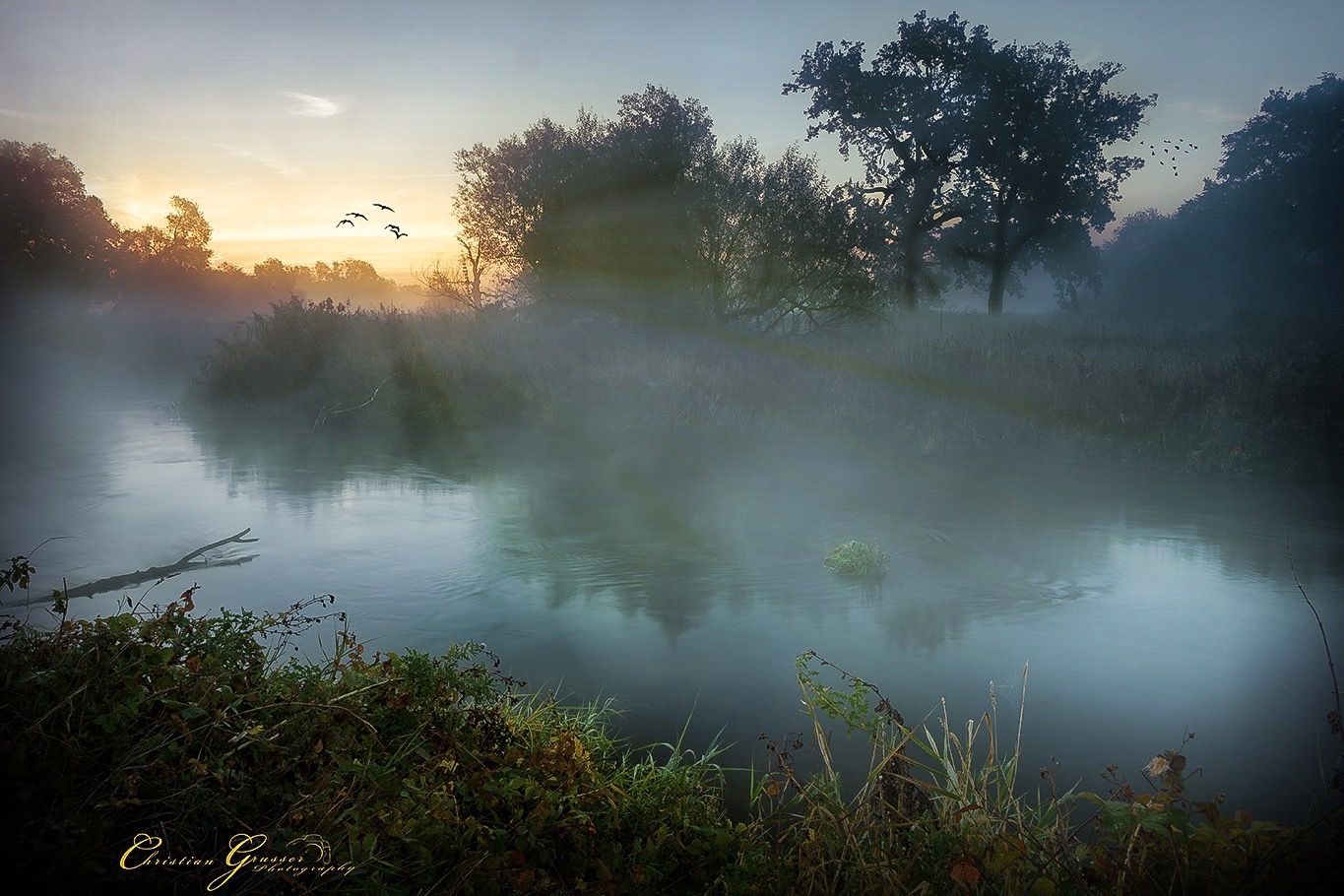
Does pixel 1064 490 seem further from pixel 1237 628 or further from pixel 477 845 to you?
pixel 477 845

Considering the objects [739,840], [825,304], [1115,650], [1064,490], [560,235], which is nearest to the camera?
[739,840]

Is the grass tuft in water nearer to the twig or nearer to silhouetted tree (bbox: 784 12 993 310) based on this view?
the twig

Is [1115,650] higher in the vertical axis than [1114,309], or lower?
lower

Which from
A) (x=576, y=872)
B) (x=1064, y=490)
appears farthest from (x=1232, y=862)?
(x=1064, y=490)

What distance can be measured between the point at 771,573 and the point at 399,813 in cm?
728

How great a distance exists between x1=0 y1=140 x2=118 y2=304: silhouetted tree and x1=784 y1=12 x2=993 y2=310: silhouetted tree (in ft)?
81.7

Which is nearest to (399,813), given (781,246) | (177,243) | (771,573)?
(771,573)

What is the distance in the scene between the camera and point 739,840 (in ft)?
11.1

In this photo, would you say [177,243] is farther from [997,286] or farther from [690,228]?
[997,286]

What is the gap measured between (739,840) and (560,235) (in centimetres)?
2354

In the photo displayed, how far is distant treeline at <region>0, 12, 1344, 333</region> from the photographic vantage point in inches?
899

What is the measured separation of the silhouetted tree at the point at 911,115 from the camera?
3016 centimetres

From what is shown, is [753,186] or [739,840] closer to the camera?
[739,840]

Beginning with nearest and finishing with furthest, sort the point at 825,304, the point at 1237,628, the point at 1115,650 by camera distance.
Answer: the point at 1115,650
the point at 1237,628
the point at 825,304
